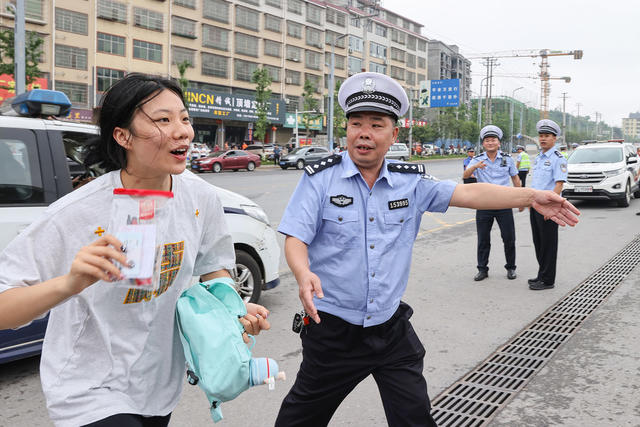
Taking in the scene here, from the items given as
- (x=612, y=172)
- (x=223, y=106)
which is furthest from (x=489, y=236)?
(x=223, y=106)

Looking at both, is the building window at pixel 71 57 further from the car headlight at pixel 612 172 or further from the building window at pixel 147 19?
the car headlight at pixel 612 172

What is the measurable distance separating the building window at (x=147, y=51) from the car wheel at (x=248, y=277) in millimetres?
40705

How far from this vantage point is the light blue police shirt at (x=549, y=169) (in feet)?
21.8

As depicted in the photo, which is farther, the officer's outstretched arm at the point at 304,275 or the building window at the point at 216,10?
the building window at the point at 216,10

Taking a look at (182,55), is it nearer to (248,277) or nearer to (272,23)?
(272,23)

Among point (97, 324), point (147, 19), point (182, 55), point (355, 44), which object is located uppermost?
point (355, 44)

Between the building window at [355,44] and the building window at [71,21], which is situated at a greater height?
the building window at [355,44]

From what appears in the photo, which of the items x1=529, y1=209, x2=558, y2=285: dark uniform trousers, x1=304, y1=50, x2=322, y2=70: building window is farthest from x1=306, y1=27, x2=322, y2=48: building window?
x1=529, y1=209, x2=558, y2=285: dark uniform trousers

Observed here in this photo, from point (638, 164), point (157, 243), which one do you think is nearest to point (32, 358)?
point (157, 243)

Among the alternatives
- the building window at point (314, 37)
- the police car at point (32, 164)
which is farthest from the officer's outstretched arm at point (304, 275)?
the building window at point (314, 37)

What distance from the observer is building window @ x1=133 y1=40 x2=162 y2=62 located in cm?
4206

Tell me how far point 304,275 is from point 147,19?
148 ft

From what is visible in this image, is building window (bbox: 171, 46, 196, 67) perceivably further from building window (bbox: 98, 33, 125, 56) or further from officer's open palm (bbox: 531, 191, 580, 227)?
officer's open palm (bbox: 531, 191, 580, 227)

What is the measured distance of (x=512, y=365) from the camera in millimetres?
4160
